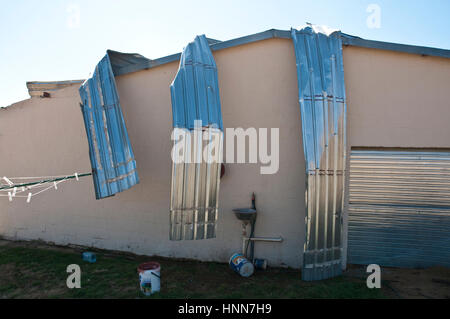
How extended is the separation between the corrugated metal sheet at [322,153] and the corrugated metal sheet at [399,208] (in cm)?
60

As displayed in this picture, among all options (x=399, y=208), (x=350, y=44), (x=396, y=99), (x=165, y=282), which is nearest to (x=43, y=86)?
(x=165, y=282)

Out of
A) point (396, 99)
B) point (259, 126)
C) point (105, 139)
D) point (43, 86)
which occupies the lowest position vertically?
point (105, 139)

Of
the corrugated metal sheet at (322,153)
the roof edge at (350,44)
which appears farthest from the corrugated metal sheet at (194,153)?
the corrugated metal sheet at (322,153)

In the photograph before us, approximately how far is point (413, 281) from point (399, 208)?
1.20m

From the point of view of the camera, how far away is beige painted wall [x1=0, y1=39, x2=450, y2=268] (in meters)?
5.07

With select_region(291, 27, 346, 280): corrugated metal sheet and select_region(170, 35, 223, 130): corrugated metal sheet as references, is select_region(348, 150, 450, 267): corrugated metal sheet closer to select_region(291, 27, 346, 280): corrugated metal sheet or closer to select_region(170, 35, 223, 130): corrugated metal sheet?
select_region(291, 27, 346, 280): corrugated metal sheet

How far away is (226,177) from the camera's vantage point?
18.1 ft

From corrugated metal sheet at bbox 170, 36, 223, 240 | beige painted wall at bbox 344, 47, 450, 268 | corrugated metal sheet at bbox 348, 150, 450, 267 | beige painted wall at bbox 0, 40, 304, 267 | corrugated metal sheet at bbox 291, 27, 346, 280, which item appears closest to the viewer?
corrugated metal sheet at bbox 170, 36, 223, 240

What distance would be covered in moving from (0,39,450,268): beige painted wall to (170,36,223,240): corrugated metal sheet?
647 millimetres

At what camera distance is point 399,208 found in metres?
5.21

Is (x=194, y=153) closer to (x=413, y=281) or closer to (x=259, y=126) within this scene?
(x=259, y=126)

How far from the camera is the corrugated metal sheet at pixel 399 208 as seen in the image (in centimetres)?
514

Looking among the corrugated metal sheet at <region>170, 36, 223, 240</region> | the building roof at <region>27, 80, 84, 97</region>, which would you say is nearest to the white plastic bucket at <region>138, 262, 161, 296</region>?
the corrugated metal sheet at <region>170, 36, 223, 240</region>

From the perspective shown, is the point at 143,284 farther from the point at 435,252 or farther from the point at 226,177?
the point at 435,252
